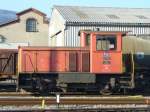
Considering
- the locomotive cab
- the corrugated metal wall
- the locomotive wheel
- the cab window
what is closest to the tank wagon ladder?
the locomotive cab

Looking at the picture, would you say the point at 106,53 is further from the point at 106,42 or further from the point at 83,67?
the point at 83,67

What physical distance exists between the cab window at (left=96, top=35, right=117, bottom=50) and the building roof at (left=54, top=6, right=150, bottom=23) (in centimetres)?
1608

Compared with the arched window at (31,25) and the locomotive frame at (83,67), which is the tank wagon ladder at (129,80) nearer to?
the locomotive frame at (83,67)

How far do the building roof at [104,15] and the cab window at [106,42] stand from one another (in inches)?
633

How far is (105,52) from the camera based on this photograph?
2264 cm

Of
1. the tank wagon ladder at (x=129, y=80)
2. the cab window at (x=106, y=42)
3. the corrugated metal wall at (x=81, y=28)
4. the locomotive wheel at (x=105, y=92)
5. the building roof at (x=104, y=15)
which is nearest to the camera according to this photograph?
the cab window at (x=106, y=42)

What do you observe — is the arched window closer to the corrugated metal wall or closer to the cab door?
the corrugated metal wall

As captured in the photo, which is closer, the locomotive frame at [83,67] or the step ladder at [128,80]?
the locomotive frame at [83,67]

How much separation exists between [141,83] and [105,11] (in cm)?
2261

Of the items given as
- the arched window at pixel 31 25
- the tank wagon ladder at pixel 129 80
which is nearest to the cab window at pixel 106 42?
the tank wagon ladder at pixel 129 80

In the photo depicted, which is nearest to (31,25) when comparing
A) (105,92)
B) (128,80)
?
(105,92)

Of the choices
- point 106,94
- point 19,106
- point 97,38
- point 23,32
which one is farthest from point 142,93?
point 23,32

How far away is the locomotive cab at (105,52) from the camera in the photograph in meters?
22.6

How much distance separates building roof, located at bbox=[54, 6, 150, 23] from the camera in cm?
3950
